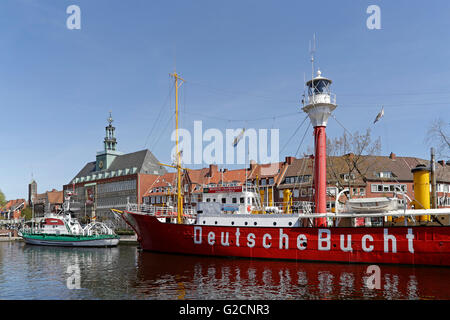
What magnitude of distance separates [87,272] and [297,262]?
14290 mm

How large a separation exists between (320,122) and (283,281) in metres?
12.7

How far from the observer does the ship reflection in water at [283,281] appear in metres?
18.0

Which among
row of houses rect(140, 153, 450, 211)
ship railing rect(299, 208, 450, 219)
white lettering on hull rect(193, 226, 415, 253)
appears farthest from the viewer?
row of houses rect(140, 153, 450, 211)

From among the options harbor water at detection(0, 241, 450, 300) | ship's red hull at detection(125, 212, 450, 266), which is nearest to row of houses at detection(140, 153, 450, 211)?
ship's red hull at detection(125, 212, 450, 266)

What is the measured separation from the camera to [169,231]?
106 ft

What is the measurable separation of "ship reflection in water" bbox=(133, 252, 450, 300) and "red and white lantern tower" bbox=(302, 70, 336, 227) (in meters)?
4.64

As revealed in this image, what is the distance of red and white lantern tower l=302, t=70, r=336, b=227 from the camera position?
27719 mm

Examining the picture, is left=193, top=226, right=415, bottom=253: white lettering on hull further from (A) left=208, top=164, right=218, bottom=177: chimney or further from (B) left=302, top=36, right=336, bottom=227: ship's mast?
(A) left=208, top=164, right=218, bottom=177: chimney

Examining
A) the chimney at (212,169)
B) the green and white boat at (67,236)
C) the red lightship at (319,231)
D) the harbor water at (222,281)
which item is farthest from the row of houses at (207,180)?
the harbor water at (222,281)

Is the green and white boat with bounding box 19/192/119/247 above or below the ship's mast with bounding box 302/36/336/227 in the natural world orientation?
below

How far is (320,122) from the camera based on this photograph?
28.6m

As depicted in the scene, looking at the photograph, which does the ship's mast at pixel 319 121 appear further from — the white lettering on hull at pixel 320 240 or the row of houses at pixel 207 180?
the row of houses at pixel 207 180

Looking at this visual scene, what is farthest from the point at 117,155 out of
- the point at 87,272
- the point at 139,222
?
the point at 87,272
